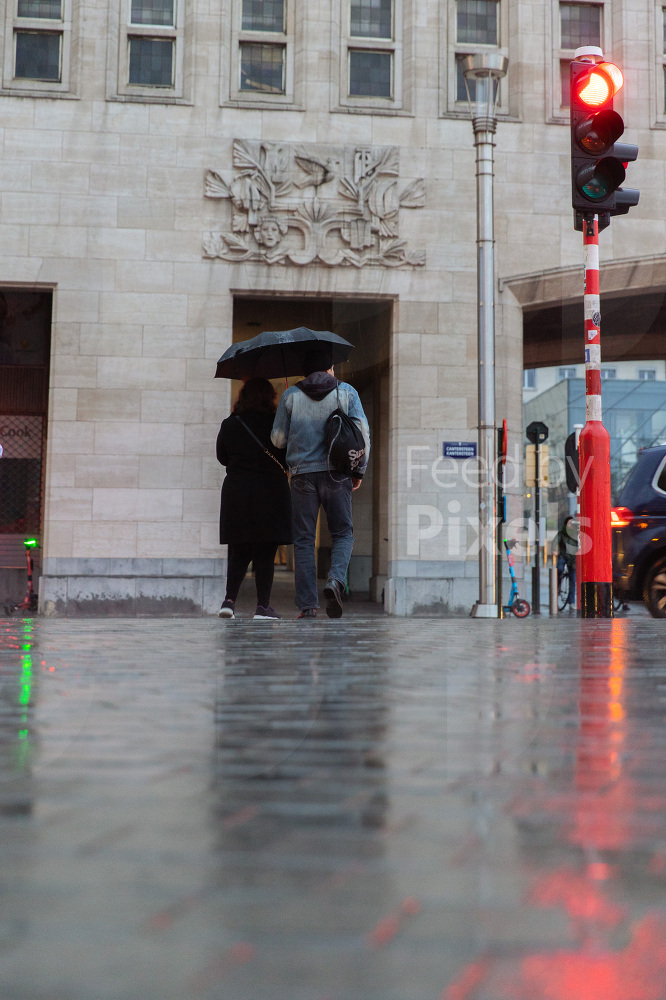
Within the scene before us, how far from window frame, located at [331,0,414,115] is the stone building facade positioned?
0.03 meters

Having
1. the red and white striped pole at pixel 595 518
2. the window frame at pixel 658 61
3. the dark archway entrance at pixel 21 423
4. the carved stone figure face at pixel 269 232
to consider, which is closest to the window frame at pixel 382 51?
the carved stone figure face at pixel 269 232

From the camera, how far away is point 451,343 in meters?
15.4

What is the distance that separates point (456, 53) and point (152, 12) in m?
4.53

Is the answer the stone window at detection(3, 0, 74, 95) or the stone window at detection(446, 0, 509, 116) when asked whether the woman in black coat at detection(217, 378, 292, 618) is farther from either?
the stone window at detection(446, 0, 509, 116)

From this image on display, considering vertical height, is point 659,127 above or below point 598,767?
above

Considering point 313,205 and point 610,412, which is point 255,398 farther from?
point 610,412

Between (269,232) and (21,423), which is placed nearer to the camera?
(269,232)

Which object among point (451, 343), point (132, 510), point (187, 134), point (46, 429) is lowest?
point (132, 510)

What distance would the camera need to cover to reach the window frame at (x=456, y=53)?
15.7 m

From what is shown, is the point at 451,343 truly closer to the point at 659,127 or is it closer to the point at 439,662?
the point at 659,127

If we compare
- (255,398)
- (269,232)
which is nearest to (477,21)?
(269,232)

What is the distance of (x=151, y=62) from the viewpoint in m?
15.4

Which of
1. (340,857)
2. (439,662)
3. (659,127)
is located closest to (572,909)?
(340,857)

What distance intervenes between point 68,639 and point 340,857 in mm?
1815
